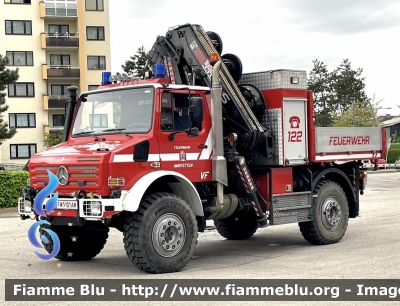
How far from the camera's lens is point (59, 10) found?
198 ft

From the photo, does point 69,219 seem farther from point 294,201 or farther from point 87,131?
point 294,201

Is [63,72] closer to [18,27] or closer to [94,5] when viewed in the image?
[18,27]

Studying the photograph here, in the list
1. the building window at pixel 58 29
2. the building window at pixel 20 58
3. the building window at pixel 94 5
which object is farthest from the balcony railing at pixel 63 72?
the building window at pixel 94 5

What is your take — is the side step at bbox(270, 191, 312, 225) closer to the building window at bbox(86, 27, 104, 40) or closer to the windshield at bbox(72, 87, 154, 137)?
the windshield at bbox(72, 87, 154, 137)

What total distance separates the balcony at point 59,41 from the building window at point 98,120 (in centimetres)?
4978

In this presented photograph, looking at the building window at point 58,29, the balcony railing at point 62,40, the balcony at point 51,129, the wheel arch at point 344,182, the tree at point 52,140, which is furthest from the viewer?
the building window at point 58,29

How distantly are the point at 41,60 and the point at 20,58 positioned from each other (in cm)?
168

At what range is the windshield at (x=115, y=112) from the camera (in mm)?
11000

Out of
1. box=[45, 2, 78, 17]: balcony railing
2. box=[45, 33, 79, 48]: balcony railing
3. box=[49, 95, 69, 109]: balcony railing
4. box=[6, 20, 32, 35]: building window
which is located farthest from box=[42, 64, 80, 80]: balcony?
box=[45, 2, 78, 17]: balcony railing

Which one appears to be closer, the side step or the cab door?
the cab door

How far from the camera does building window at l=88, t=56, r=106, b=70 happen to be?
2425 inches

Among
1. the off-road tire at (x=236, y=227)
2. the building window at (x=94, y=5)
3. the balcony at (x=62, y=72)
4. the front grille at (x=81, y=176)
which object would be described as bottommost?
the off-road tire at (x=236, y=227)

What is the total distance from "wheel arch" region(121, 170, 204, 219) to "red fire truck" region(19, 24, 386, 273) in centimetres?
2

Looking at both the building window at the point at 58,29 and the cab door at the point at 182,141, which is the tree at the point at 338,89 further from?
the cab door at the point at 182,141
